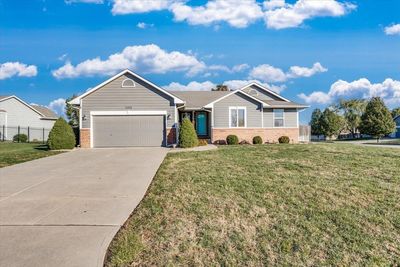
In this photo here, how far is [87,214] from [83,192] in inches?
74.6

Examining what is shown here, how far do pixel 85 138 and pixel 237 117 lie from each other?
10.5 m

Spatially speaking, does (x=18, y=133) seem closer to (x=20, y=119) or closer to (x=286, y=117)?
(x=20, y=119)

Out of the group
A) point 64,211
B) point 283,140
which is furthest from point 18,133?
point 64,211

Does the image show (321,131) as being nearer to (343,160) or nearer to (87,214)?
(343,160)

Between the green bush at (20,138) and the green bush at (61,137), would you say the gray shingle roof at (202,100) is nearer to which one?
the green bush at (61,137)

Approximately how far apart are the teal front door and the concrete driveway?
15748mm

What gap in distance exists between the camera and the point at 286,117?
84.1ft

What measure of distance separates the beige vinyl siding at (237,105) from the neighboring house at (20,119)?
20388 millimetres

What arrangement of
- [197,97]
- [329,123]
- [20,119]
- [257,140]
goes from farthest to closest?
[329,123]
[20,119]
[197,97]
[257,140]

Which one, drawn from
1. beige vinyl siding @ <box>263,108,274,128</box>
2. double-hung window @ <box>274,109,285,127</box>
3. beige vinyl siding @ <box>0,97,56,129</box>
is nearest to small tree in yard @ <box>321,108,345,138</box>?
double-hung window @ <box>274,109,285,127</box>

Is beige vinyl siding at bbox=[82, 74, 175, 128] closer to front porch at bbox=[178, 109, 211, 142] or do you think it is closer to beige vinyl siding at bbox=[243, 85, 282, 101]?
front porch at bbox=[178, 109, 211, 142]

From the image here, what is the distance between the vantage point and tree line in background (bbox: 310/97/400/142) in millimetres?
43375

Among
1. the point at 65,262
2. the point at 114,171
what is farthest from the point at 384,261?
the point at 114,171

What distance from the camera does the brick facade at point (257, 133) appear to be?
951 inches
